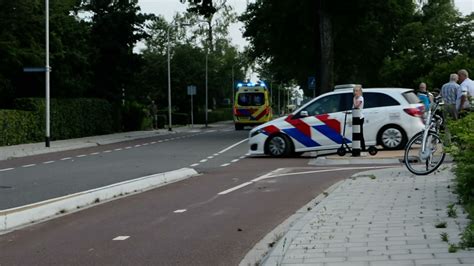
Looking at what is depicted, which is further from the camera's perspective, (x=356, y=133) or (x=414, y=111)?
(x=414, y=111)

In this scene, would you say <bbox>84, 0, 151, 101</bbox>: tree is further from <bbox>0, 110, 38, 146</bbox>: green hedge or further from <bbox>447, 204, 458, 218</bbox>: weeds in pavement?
<bbox>447, 204, 458, 218</bbox>: weeds in pavement

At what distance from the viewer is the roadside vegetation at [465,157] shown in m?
7.73

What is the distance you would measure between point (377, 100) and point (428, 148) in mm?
7606

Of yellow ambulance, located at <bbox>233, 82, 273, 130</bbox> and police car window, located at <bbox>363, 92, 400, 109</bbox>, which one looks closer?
police car window, located at <bbox>363, 92, 400, 109</bbox>

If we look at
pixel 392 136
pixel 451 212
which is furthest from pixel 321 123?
pixel 451 212

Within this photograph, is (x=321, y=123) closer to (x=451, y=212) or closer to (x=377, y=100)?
(x=377, y=100)

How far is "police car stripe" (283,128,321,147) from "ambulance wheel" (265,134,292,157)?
0.60 ft

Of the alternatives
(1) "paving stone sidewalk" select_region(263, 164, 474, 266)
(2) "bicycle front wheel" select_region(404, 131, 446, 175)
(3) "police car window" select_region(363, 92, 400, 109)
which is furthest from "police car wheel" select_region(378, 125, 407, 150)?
(1) "paving stone sidewalk" select_region(263, 164, 474, 266)

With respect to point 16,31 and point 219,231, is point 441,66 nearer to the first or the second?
point 16,31

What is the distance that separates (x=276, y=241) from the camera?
698 cm

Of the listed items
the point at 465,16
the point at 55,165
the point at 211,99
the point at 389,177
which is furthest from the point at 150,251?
the point at 211,99

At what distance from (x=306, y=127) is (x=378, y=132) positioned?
1.92 meters

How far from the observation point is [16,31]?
1247 inches

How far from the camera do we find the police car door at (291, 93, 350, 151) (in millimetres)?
18734
